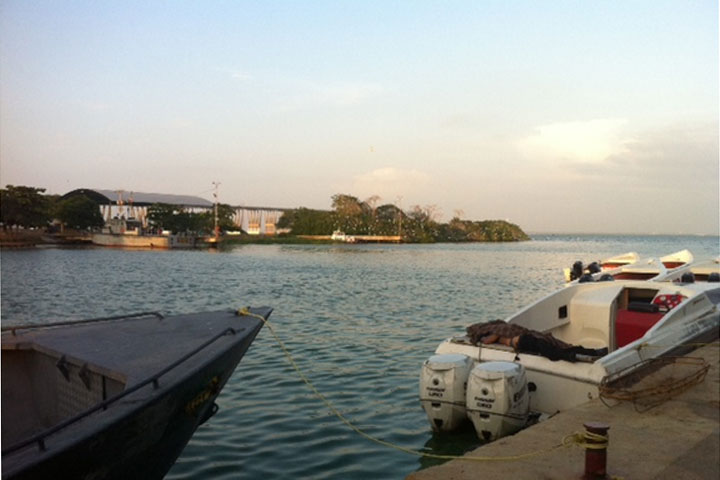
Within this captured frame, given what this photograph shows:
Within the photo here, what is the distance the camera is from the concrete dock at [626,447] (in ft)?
19.6

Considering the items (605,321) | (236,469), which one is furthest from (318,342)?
(236,469)

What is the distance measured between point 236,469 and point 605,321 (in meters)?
8.16

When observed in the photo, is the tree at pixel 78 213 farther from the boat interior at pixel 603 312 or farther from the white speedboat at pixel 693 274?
the boat interior at pixel 603 312

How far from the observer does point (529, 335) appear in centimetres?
962

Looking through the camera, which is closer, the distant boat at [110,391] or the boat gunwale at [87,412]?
the boat gunwale at [87,412]

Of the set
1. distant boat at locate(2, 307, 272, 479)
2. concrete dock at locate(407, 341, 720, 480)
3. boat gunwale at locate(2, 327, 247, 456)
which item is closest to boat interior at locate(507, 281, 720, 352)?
concrete dock at locate(407, 341, 720, 480)

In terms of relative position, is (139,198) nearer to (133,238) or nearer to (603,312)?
(133,238)

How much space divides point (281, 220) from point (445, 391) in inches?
6480

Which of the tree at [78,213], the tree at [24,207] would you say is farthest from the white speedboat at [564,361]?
the tree at [78,213]

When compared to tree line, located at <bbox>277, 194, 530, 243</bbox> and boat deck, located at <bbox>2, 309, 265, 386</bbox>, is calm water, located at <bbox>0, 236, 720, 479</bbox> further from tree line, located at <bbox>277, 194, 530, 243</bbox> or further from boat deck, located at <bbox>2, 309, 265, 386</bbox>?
tree line, located at <bbox>277, 194, 530, 243</bbox>

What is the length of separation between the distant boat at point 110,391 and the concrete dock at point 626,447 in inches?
101

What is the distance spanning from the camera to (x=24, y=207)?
88.1m

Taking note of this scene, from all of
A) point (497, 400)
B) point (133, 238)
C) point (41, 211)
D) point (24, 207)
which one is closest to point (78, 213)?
point (133, 238)

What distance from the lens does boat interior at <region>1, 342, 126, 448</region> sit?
681 cm
